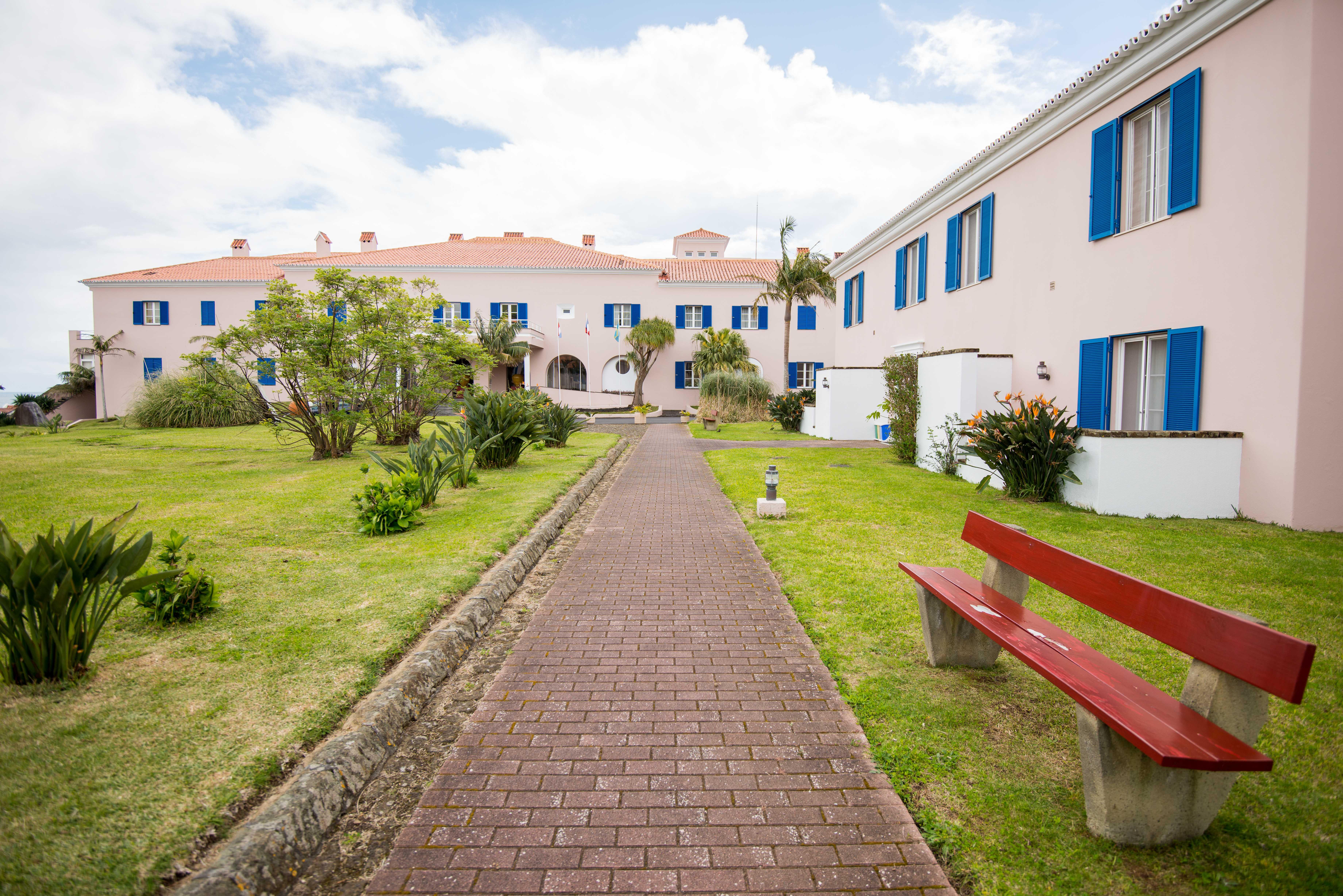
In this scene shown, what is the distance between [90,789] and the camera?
2465mm

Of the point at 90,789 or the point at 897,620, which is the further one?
the point at 897,620

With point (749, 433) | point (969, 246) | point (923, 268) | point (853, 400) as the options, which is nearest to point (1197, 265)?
point (969, 246)

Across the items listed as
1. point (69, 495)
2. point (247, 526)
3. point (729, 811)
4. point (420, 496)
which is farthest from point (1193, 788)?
point (69, 495)

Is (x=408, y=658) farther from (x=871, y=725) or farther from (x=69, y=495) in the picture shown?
(x=69, y=495)

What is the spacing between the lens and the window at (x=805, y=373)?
115ft

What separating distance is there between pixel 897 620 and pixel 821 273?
23182 mm

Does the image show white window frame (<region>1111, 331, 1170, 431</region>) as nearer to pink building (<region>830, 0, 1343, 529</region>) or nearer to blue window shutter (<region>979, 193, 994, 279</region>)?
pink building (<region>830, 0, 1343, 529</region>)

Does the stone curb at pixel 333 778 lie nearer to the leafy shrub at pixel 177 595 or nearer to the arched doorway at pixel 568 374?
the leafy shrub at pixel 177 595

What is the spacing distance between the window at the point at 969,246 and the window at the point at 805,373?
20521mm

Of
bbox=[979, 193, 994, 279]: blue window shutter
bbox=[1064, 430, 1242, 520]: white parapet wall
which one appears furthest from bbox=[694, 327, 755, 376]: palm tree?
bbox=[1064, 430, 1242, 520]: white parapet wall

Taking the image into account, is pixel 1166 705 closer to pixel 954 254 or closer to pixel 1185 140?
pixel 1185 140

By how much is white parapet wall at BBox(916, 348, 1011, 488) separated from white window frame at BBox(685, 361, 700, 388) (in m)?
21.8

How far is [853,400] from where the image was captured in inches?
734

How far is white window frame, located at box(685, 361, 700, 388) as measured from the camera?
3462 cm
